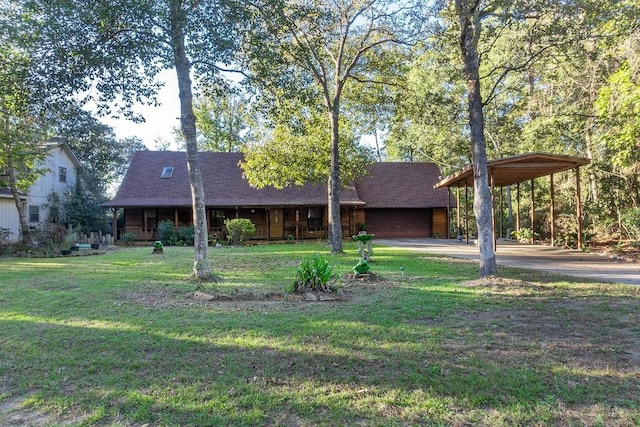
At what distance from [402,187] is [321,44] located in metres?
14.9

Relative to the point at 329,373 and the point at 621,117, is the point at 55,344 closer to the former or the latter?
the point at 329,373

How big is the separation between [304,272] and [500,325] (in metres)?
3.44

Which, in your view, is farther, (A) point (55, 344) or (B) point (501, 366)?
(A) point (55, 344)

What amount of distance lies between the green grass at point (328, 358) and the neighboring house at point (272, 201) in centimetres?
1675

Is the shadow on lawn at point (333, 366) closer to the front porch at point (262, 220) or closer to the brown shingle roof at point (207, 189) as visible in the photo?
the brown shingle roof at point (207, 189)

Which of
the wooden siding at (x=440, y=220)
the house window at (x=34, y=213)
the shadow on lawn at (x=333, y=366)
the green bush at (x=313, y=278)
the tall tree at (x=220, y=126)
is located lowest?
the shadow on lawn at (x=333, y=366)

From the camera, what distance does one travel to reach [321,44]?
14.7 meters

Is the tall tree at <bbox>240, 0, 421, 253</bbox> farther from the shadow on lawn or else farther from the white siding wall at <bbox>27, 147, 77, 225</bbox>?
the white siding wall at <bbox>27, 147, 77, 225</bbox>

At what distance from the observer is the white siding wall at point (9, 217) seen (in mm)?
19875

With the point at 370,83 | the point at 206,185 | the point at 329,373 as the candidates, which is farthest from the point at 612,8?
the point at 206,185

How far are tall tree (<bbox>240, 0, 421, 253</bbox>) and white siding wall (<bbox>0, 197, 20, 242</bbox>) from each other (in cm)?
1649

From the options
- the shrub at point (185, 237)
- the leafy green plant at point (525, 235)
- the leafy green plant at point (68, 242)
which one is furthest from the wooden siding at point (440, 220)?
the leafy green plant at point (68, 242)

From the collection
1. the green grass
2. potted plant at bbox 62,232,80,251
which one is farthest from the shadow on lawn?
potted plant at bbox 62,232,80,251

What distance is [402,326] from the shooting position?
5066 millimetres
